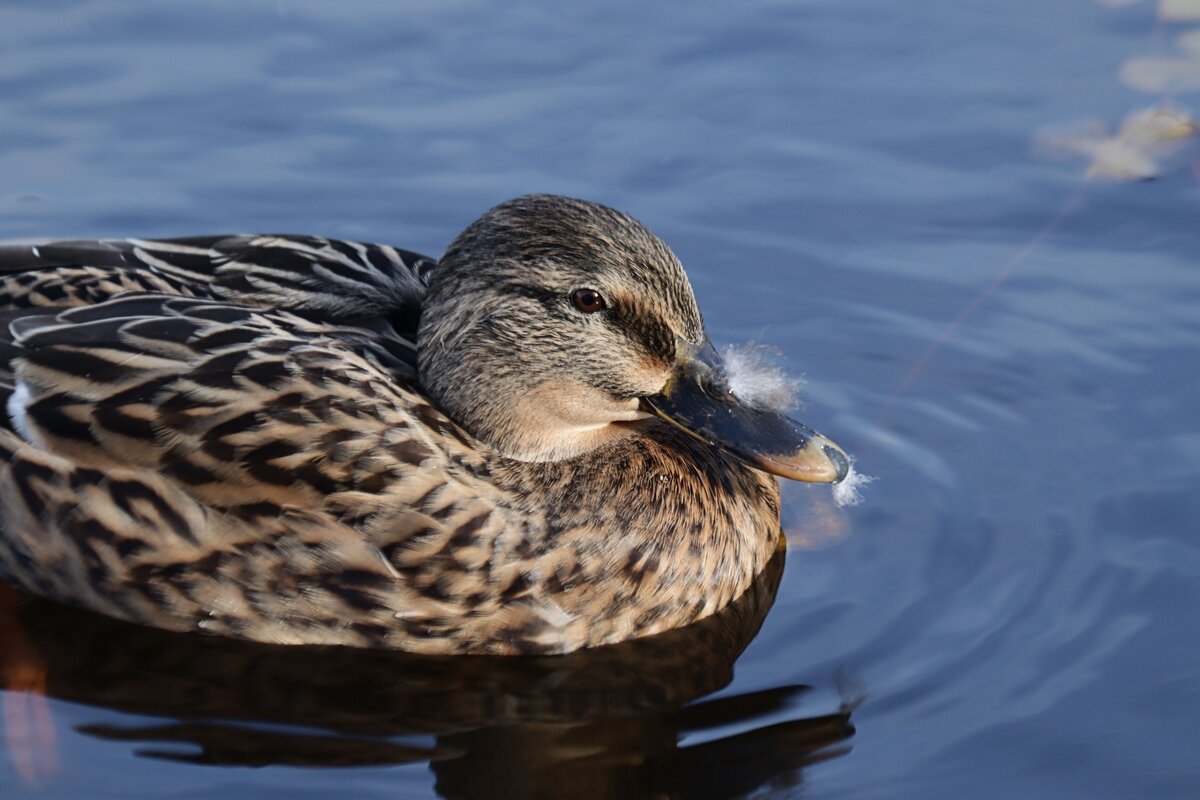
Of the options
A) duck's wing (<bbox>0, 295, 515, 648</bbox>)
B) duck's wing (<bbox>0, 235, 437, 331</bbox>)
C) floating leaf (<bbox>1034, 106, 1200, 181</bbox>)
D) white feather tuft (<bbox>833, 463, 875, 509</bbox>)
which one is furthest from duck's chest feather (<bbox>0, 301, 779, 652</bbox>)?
floating leaf (<bbox>1034, 106, 1200, 181</bbox>)

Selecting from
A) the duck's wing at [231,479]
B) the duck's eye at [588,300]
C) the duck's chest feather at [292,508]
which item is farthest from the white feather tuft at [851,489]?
the duck's wing at [231,479]

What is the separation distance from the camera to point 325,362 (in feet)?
21.1

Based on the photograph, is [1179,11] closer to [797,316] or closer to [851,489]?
[797,316]

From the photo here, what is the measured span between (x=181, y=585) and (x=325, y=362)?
923 millimetres

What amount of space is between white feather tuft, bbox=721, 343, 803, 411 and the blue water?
678 millimetres

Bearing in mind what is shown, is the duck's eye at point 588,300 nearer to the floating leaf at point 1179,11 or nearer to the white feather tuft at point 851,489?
the white feather tuft at point 851,489

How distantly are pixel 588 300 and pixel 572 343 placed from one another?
0.17m

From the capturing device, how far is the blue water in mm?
5891

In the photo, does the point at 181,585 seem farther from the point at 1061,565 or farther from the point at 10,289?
the point at 1061,565

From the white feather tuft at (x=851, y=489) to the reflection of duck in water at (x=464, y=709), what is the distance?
2.98ft

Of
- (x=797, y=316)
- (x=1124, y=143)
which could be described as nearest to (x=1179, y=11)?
(x=1124, y=143)

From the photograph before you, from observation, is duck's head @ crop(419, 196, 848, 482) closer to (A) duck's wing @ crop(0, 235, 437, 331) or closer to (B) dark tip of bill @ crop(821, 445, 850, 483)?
(B) dark tip of bill @ crop(821, 445, 850, 483)

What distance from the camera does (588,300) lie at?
6387 millimetres

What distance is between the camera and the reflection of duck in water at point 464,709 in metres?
5.79
